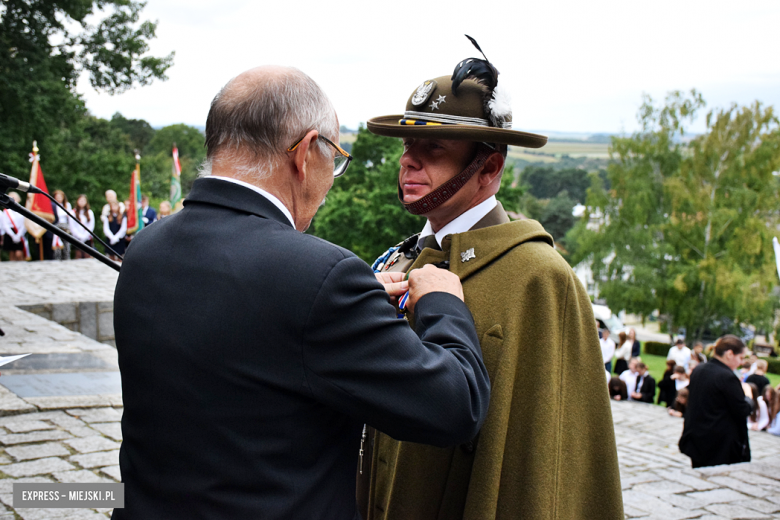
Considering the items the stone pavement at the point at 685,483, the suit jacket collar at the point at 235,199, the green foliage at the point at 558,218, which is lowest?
the green foliage at the point at 558,218

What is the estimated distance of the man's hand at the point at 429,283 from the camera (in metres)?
1.67

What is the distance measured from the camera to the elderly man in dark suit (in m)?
1.33

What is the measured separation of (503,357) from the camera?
1819 mm

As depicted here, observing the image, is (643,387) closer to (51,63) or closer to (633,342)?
(633,342)

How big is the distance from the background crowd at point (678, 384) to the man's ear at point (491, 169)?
22.7ft

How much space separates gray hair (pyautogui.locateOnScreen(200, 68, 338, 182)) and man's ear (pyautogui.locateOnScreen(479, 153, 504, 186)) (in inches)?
28.5

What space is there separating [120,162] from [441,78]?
91.9 ft

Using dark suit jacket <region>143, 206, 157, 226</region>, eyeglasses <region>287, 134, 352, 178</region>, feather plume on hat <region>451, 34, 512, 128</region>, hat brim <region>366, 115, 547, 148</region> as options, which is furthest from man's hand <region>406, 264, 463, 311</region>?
dark suit jacket <region>143, 206, 157, 226</region>

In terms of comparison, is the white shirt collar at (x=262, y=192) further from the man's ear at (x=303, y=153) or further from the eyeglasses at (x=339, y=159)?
the eyeglasses at (x=339, y=159)

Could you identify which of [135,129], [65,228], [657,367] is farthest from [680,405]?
[135,129]

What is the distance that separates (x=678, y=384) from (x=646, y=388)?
0.80 m

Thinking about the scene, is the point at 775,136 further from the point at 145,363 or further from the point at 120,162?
the point at 145,363

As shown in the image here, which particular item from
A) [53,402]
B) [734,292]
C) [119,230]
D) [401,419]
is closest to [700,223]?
[734,292]

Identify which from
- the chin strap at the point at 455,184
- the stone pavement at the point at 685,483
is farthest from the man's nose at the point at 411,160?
the stone pavement at the point at 685,483
